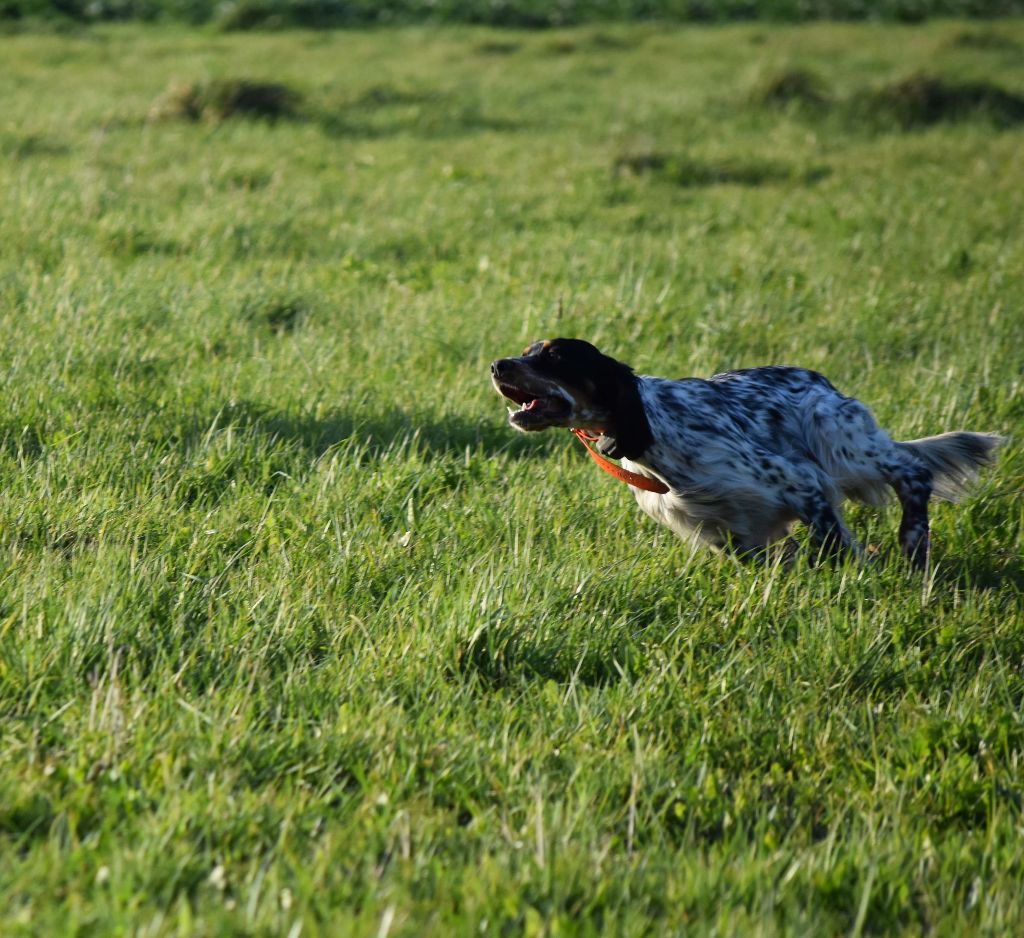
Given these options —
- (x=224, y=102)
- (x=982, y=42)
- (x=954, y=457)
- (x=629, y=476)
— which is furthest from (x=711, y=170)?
(x=982, y=42)

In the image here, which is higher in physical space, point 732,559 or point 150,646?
point 150,646

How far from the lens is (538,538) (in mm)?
3840

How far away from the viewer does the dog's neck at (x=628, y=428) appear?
371 cm

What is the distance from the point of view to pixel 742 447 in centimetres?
400

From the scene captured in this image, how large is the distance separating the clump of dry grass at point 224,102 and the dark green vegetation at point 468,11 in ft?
30.5

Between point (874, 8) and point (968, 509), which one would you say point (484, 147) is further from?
point (874, 8)

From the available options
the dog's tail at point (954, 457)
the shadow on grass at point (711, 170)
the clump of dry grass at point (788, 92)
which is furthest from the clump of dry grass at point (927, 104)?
the dog's tail at point (954, 457)

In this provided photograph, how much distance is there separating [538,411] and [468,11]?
2157cm

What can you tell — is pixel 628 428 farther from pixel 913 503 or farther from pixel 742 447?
pixel 913 503

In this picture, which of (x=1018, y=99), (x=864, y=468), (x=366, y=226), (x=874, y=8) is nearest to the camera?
(x=864, y=468)

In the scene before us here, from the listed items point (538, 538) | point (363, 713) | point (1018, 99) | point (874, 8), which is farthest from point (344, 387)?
point (874, 8)

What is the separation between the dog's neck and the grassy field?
12.2 inches

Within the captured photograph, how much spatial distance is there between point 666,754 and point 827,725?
17.1 inches

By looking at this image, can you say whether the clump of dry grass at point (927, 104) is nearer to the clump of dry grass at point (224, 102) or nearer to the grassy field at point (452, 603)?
the grassy field at point (452, 603)
